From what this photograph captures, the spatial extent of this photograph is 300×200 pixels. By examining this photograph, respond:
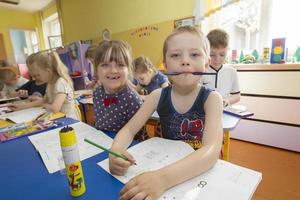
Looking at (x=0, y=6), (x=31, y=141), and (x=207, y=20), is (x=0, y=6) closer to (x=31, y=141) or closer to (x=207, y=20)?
(x=207, y=20)

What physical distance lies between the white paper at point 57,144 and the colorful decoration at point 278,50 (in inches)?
70.4

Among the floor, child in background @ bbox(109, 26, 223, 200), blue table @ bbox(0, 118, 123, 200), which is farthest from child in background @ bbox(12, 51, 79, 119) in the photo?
the floor

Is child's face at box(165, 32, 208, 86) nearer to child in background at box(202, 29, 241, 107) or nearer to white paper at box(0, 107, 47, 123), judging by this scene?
child in background at box(202, 29, 241, 107)

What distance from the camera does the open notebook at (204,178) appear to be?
45 cm

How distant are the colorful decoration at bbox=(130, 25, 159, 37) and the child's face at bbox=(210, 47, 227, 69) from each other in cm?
154

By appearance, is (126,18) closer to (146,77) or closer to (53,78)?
(146,77)

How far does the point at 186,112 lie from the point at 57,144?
0.54m

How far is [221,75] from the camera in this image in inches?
65.2

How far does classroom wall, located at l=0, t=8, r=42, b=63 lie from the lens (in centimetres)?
512

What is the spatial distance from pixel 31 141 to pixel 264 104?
2.00 meters

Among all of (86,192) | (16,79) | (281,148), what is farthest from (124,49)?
(16,79)

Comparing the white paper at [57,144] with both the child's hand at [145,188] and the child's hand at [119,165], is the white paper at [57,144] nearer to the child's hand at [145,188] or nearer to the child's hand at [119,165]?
the child's hand at [119,165]

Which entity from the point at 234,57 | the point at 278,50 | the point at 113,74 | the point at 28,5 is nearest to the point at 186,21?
the point at 234,57

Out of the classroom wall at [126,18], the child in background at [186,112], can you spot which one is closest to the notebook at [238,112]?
the child in background at [186,112]
